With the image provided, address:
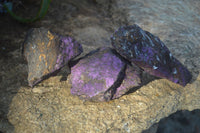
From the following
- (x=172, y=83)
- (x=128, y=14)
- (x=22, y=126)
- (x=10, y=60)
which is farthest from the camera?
(x=128, y=14)

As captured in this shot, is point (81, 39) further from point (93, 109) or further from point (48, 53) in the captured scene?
point (93, 109)

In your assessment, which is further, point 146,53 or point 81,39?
point 81,39

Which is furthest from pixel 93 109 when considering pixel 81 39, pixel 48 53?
pixel 81 39

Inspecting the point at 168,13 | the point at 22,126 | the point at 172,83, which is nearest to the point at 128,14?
the point at 168,13

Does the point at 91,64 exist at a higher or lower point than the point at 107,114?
higher

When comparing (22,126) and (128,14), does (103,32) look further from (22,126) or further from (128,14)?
(22,126)

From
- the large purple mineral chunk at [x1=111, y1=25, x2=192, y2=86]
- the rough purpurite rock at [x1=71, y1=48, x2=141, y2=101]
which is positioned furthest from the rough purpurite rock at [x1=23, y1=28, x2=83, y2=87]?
the large purple mineral chunk at [x1=111, y1=25, x2=192, y2=86]
